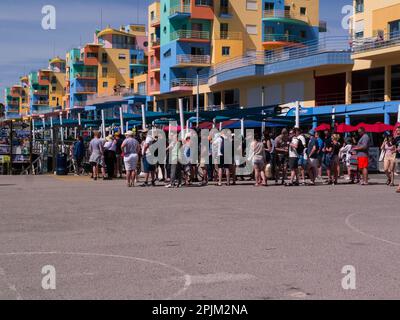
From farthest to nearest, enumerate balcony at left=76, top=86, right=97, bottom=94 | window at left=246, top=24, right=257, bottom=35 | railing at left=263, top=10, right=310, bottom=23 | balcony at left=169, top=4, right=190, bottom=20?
1. balcony at left=76, top=86, right=97, bottom=94
2. window at left=246, top=24, right=257, bottom=35
3. railing at left=263, top=10, right=310, bottom=23
4. balcony at left=169, top=4, right=190, bottom=20

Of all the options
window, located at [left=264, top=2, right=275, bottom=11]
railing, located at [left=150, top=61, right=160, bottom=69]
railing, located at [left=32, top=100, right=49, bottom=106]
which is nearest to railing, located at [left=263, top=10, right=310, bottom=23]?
window, located at [left=264, top=2, right=275, bottom=11]

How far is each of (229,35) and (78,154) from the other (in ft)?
148

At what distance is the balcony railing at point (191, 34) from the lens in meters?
66.2

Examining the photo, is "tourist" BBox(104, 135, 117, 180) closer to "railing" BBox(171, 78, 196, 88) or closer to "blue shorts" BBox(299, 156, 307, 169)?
"blue shorts" BBox(299, 156, 307, 169)

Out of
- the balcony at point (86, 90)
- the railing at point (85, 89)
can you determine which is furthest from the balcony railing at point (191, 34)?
the railing at point (85, 89)

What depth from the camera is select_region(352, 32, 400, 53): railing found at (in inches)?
1612

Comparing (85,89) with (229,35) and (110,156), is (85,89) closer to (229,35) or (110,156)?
(229,35)

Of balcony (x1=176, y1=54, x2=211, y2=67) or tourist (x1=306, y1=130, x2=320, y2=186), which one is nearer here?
tourist (x1=306, y1=130, x2=320, y2=186)

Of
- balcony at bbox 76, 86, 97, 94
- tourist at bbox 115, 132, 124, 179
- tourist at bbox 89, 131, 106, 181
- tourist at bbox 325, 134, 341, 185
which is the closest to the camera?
tourist at bbox 325, 134, 341, 185

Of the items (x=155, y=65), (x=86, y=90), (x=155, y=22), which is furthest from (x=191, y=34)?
(x=86, y=90)

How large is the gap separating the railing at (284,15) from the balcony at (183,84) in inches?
422

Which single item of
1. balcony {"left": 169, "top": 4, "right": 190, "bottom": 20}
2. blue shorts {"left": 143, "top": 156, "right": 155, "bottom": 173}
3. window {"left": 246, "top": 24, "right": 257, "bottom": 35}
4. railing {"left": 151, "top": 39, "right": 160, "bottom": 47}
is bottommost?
blue shorts {"left": 143, "top": 156, "right": 155, "bottom": 173}

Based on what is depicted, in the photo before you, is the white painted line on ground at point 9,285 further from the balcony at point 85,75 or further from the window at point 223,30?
the balcony at point 85,75

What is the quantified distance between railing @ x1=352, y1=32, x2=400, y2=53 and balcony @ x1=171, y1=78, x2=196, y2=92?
25073 mm
